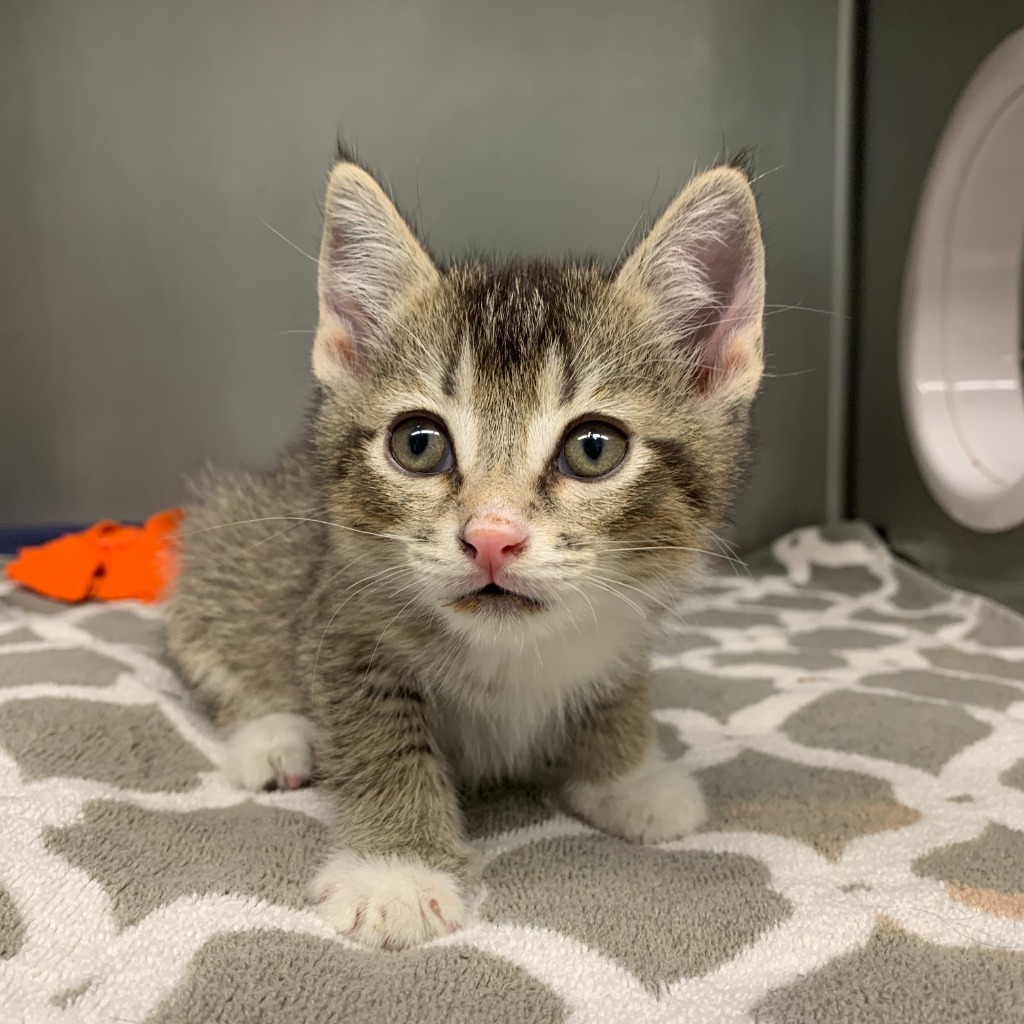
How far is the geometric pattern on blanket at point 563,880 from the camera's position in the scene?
69 cm

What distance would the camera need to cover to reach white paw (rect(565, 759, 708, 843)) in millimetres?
997

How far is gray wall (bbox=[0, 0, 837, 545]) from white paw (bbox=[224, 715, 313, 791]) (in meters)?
1.41

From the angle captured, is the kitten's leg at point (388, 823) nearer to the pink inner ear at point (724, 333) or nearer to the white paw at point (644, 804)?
the white paw at point (644, 804)

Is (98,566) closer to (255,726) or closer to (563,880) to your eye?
(255,726)

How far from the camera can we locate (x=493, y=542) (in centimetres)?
76

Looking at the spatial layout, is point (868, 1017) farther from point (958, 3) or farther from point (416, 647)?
point (958, 3)

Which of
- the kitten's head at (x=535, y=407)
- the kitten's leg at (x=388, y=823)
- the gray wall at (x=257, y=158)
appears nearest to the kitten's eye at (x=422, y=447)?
the kitten's head at (x=535, y=407)

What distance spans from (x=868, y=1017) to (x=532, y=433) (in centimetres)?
60

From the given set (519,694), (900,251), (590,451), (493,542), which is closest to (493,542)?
(493,542)

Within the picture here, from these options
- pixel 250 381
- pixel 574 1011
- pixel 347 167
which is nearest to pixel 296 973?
pixel 574 1011

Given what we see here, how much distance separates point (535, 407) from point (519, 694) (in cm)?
34

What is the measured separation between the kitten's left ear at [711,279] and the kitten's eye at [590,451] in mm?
191

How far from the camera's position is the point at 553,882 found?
88cm

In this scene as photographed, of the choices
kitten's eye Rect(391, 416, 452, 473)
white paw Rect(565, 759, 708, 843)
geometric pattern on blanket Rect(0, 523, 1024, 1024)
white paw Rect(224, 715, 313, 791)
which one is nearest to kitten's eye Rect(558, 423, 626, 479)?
kitten's eye Rect(391, 416, 452, 473)
